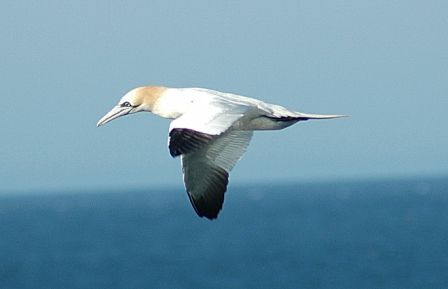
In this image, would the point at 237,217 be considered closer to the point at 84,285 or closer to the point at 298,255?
the point at 298,255

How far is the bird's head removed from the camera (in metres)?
16.7

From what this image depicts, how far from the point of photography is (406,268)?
73.2 meters

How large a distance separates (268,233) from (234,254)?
2146 cm

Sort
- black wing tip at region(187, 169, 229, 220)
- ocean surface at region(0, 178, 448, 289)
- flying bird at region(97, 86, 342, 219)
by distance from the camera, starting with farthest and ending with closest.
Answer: ocean surface at region(0, 178, 448, 289), black wing tip at region(187, 169, 229, 220), flying bird at region(97, 86, 342, 219)

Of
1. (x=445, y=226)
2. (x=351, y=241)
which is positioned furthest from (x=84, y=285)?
(x=445, y=226)

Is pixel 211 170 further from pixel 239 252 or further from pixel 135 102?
pixel 239 252

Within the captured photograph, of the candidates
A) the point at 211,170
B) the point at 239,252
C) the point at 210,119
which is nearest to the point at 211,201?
the point at 211,170

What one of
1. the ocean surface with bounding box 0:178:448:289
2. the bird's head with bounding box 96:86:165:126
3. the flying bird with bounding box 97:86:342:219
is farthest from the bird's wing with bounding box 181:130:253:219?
the ocean surface with bounding box 0:178:448:289

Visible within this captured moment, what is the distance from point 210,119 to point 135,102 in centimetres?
233

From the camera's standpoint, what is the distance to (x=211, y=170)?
16672 millimetres

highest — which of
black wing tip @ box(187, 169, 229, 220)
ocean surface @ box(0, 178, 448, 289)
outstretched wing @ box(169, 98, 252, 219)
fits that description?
outstretched wing @ box(169, 98, 252, 219)

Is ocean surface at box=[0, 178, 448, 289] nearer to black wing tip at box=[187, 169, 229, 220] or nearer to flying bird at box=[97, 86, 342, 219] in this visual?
flying bird at box=[97, 86, 342, 219]

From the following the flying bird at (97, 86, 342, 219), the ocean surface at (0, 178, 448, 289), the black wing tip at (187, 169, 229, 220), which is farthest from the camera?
the ocean surface at (0, 178, 448, 289)

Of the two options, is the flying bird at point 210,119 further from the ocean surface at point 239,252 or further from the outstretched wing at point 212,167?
the ocean surface at point 239,252
